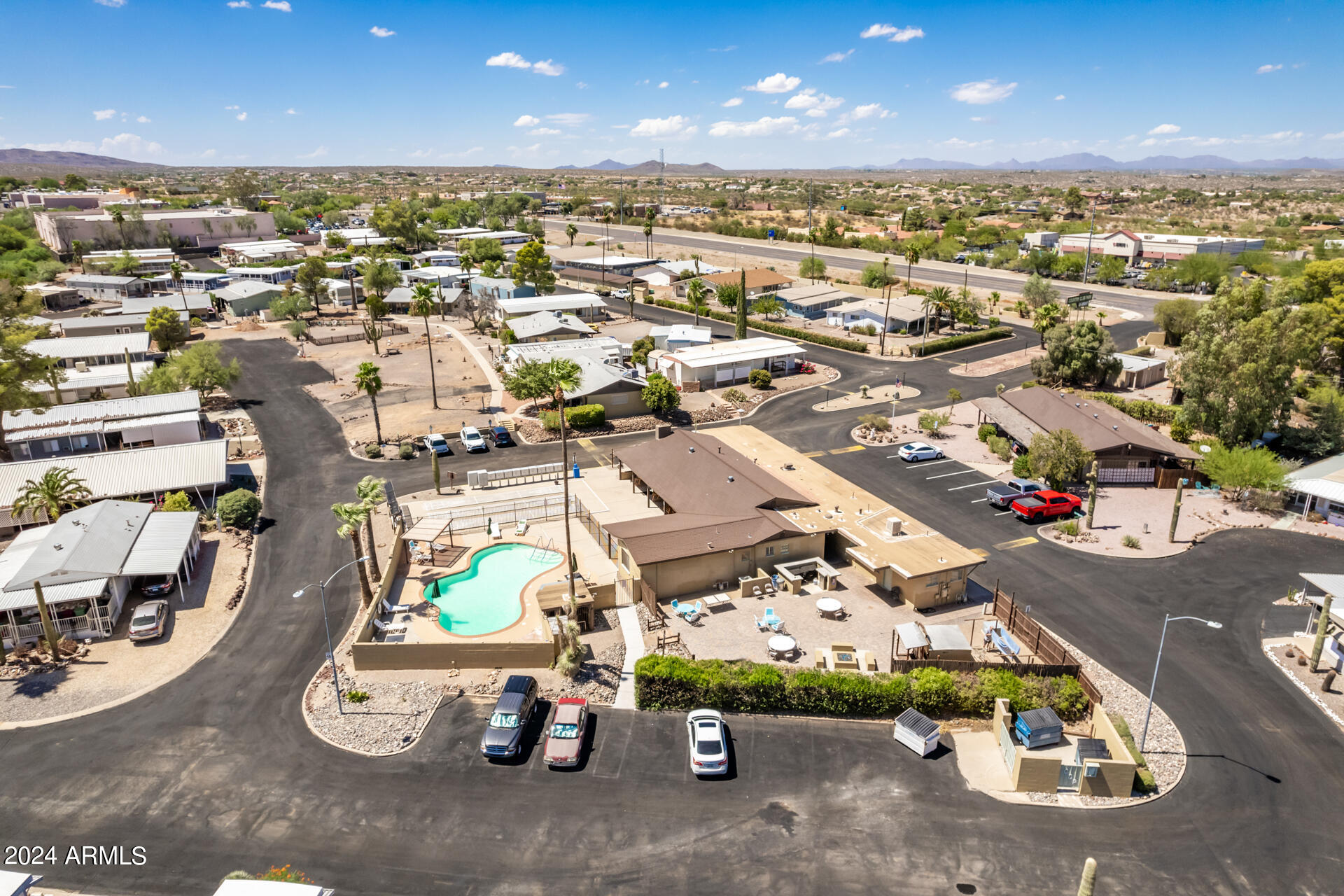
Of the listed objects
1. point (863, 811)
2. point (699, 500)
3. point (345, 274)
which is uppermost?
point (345, 274)

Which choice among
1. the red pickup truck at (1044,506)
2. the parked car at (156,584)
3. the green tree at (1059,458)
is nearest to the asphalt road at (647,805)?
the parked car at (156,584)

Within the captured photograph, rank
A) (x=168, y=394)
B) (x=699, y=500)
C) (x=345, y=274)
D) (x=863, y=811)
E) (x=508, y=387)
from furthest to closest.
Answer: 1. (x=345, y=274)
2. (x=508, y=387)
3. (x=168, y=394)
4. (x=699, y=500)
5. (x=863, y=811)

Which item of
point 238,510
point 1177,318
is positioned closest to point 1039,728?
point 238,510

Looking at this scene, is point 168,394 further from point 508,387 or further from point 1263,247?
point 1263,247

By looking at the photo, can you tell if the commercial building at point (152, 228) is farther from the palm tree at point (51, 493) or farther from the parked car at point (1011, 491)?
the parked car at point (1011, 491)

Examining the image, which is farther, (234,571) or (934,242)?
(934,242)

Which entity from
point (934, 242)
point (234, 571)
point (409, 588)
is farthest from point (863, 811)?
point (934, 242)
